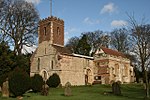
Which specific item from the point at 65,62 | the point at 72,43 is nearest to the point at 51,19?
the point at 65,62

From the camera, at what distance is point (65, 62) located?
135 feet

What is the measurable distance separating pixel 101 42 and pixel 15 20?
95.8 feet

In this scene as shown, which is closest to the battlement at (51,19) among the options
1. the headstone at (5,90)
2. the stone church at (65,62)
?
the stone church at (65,62)

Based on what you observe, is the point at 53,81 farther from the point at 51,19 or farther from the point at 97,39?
the point at 97,39

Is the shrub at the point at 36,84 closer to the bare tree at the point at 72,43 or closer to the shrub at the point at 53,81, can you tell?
the shrub at the point at 53,81

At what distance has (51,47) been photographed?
4200 cm

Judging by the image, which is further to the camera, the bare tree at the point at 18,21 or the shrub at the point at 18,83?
the bare tree at the point at 18,21

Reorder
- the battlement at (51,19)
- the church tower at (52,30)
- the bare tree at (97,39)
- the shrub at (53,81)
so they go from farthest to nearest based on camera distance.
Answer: the bare tree at (97,39) < the battlement at (51,19) < the church tower at (52,30) < the shrub at (53,81)

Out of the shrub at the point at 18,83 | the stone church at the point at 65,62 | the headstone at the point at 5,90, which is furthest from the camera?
the stone church at the point at 65,62

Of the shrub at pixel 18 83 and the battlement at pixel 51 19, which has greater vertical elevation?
the battlement at pixel 51 19

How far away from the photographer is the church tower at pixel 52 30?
42875mm

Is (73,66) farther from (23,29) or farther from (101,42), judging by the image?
(101,42)

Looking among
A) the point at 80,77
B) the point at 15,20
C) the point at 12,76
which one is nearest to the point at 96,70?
the point at 80,77

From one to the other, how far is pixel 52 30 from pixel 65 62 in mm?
6366
